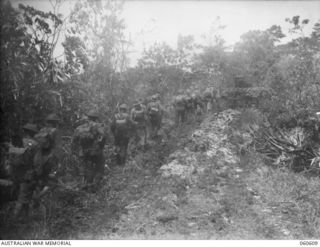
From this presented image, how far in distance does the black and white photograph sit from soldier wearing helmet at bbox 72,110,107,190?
1.1 inches

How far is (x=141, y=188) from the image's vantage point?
25.1ft

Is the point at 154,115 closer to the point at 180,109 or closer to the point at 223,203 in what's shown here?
the point at 180,109

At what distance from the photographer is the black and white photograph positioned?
5.91 metres

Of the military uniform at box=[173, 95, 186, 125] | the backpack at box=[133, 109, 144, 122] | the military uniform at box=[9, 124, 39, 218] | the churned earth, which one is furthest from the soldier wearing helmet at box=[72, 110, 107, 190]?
the military uniform at box=[173, 95, 186, 125]

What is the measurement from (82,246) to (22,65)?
4664 mm

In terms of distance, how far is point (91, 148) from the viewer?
289 inches

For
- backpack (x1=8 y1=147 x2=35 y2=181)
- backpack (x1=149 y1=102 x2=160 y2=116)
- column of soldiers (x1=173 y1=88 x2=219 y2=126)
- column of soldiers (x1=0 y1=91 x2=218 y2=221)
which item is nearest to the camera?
backpack (x1=8 y1=147 x2=35 y2=181)

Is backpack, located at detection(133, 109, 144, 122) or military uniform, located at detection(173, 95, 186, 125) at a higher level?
military uniform, located at detection(173, 95, 186, 125)

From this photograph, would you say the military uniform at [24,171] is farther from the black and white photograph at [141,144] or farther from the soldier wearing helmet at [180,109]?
the soldier wearing helmet at [180,109]

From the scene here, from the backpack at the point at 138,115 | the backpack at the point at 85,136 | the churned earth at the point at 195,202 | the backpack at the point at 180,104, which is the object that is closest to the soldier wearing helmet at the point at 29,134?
the backpack at the point at 85,136

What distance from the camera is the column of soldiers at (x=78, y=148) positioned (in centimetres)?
576

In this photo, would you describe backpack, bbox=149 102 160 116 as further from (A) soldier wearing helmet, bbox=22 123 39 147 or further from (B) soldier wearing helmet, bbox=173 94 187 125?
(A) soldier wearing helmet, bbox=22 123 39 147

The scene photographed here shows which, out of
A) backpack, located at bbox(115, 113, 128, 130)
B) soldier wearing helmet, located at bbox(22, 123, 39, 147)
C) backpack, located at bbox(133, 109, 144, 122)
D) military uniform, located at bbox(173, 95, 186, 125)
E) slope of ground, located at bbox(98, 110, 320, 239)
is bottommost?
slope of ground, located at bbox(98, 110, 320, 239)

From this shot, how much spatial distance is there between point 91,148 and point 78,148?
721mm
